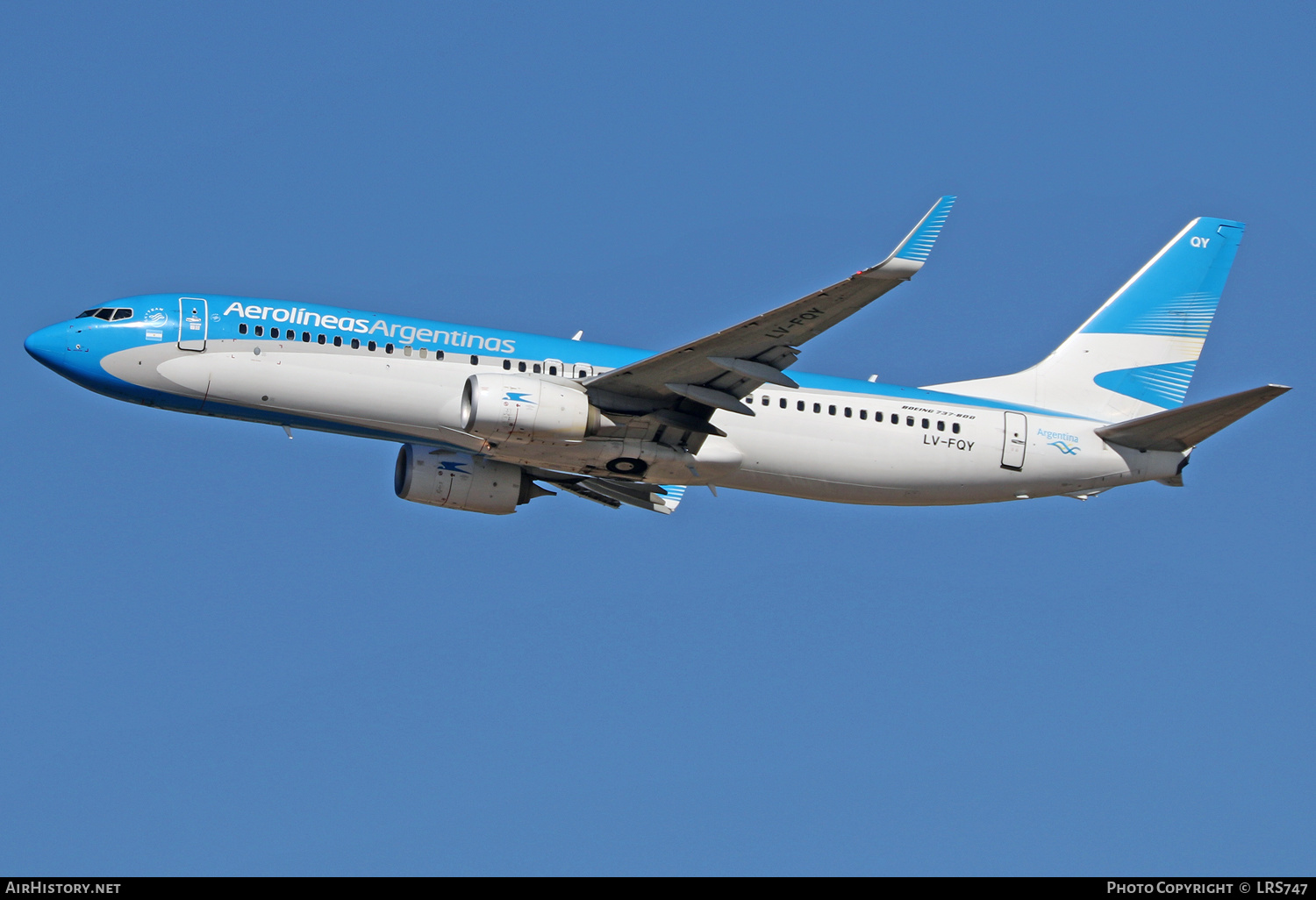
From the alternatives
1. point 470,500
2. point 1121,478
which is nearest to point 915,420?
point 1121,478

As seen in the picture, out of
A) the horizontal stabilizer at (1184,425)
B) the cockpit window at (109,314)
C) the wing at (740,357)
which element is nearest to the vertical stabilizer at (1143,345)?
the horizontal stabilizer at (1184,425)

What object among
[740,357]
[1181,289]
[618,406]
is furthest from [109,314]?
[1181,289]

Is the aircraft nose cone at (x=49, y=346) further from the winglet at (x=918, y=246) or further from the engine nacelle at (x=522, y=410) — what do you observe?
the winglet at (x=918, y=246)

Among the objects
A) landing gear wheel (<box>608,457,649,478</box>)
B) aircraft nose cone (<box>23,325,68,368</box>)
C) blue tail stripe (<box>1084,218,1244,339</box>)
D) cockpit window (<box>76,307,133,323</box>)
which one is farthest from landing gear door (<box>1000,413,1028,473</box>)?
aircraft nose cone (<box>23,325,68,368</box>)

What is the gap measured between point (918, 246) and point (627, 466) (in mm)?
10238

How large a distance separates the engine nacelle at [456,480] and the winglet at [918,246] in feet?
46.1

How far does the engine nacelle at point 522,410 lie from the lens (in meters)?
Result: 34.6

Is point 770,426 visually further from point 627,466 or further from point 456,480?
point 456,480

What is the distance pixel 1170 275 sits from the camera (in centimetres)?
4422

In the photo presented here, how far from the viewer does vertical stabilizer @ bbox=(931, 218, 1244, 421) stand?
137ft

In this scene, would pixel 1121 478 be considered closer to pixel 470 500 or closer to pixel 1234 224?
pixel 1234 224

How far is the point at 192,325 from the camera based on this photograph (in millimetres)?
35812
